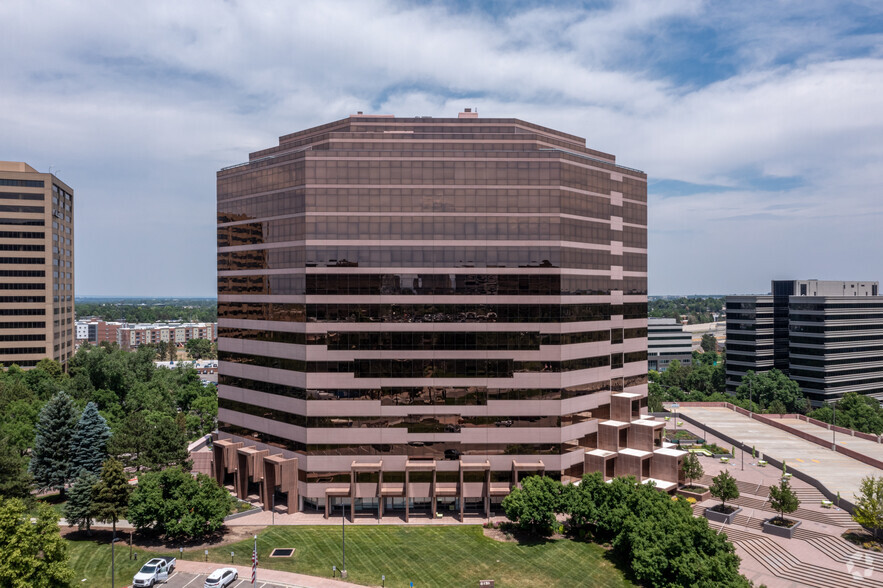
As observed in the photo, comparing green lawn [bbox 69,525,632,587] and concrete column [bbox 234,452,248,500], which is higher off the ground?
concrete column [bbox 234,452,248,500]

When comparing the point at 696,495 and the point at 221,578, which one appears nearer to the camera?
the point at 221,578

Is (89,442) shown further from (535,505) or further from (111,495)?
(535,505)

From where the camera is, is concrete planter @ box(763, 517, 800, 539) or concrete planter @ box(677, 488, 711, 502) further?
concrete planter @ box(677, 488, 711, 502)

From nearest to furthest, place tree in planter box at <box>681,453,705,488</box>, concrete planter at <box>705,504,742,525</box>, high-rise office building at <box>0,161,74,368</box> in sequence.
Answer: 1. concrete planter at <box>705,504,742,525</box>
2. tree in planter box at <box>681,453,705,488</box>
3. high-rise office building at <box>0,161,74,368</box>

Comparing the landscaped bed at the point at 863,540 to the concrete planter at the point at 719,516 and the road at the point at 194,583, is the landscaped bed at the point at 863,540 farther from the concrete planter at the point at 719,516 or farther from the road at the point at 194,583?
the road at the point at 194,583

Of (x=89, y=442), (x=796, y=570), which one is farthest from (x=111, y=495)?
(x=796, y=570)

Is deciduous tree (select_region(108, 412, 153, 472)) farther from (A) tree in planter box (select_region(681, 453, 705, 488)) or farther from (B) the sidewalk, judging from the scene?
(A) tree in planter box (select_region(681, 453, 705, 488))

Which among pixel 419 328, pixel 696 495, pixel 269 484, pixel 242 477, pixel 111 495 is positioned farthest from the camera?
pixel 242 477

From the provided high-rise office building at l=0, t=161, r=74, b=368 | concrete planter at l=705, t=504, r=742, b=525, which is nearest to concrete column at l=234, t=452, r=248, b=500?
concrete planter at l=705, t=504, r=742, b=525
